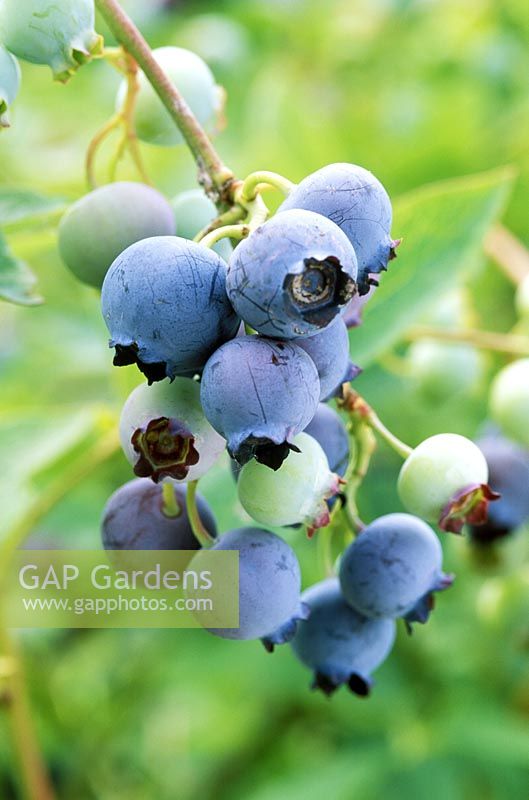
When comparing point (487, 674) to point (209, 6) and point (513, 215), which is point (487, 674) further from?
point (209, 6)

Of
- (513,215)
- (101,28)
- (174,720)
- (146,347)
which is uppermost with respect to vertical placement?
(146,347)

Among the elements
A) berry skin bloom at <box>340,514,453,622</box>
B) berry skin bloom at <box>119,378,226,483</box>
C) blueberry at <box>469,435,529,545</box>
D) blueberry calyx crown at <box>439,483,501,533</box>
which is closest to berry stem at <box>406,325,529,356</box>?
blueberry at <box>469,435,529,545</box>

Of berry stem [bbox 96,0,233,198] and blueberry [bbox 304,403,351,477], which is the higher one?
berry stem [bbox 96,0,233,198]

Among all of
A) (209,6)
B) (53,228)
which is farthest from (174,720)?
(209,6)

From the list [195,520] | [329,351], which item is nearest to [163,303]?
[329,351]

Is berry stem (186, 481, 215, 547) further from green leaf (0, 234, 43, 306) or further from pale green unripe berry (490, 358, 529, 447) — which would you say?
pale green unripe berry (490, 358, 529, 447)

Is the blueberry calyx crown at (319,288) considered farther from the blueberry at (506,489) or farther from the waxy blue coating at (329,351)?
the blueberry at (506,489)
